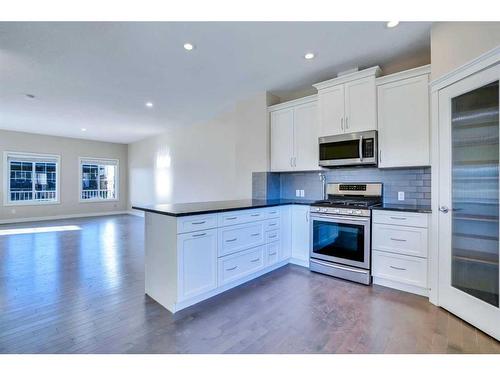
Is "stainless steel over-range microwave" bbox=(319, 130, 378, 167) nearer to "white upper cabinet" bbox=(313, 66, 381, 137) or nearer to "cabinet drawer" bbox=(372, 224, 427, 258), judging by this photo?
"white upper cabinet" bbox=(313, 66, 381, 137)

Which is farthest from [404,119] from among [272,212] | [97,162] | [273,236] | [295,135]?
[97,162]

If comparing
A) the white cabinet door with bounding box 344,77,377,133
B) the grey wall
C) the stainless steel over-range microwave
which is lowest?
the grey wall

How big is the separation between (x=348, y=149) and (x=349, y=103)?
1.96 ft

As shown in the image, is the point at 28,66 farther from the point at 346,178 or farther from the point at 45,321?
the point at 346,178

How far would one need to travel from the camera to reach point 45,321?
2.14 metres

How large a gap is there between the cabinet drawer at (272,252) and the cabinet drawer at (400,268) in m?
1.20

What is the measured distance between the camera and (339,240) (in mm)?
3193

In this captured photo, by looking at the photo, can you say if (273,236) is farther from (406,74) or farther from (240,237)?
(406,74)

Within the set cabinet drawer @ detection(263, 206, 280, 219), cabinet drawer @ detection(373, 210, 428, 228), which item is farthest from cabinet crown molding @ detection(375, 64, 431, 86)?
cabinet drawer @ detection(263, 206, 280, 219)

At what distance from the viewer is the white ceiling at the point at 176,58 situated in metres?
2.49

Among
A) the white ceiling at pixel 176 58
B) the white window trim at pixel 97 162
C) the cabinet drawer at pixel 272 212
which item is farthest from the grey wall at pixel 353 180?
the white window trim at pixel 97 162

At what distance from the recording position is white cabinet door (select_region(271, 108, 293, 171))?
12.9ft

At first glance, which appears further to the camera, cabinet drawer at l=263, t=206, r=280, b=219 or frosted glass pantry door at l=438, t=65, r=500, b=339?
cabinet drawer at l=263, t=206, r=280, b=219

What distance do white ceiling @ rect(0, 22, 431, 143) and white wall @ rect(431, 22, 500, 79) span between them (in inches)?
9.8
